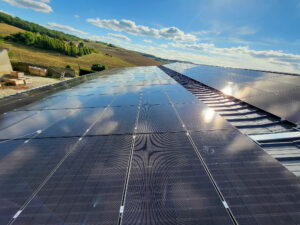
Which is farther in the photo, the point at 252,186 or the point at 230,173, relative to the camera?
the point at 230,173

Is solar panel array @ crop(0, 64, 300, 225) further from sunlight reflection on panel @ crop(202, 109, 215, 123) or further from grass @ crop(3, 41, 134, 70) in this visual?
grass @ crop(3, 41, 134, 70)

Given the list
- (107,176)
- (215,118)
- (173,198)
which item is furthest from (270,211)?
(215,118)

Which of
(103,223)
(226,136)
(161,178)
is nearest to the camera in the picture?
(103,223)

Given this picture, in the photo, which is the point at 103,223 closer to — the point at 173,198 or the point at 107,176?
the point at 107,176

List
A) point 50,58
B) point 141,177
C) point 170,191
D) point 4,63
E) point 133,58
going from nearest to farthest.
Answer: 1. point 170,191
2. point 141,177
3. point 4,63
4. point 50,58
5. point 133,58

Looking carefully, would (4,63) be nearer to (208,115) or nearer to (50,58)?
(208,115)

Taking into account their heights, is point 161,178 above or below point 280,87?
below

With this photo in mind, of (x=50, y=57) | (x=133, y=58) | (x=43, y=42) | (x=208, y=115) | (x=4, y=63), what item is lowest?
(x=4, y=63)

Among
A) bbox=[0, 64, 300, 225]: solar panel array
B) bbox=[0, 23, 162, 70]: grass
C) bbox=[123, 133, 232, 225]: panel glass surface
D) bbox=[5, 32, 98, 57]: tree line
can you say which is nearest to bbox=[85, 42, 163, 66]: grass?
bbox=[0, 23, 162, 70]: grass

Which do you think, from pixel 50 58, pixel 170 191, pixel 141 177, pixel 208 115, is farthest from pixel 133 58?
pixel 170 191
